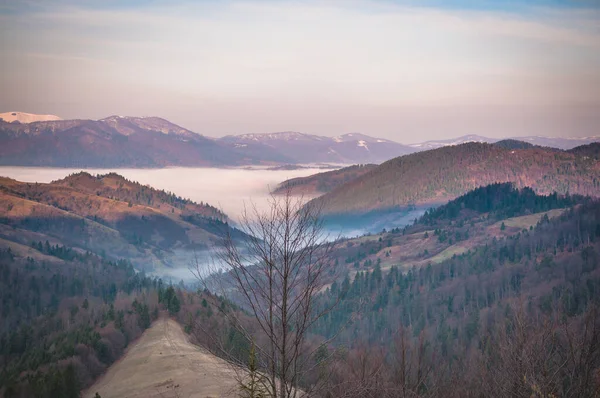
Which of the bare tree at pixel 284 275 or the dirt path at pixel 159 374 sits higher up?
the bare tree at pixel 284 275

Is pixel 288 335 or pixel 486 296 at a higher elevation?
pixel 288 335

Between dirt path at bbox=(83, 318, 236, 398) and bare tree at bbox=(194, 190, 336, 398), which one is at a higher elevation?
bare tree at bbox=(194, 190, 336, 398)

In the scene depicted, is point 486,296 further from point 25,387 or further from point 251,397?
point 251,397

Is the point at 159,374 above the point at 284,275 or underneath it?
underneath

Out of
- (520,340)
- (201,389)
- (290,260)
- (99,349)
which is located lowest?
(99,349)

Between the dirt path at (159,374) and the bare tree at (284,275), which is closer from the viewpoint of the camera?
the bare tree at (284,275)

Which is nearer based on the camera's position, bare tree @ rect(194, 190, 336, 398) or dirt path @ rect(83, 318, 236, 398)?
bare tree @ rect(194, 190, 336, 398)

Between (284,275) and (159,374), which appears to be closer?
(284,275)

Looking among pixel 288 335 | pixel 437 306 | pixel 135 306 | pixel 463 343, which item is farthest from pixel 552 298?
pixel 288 335
